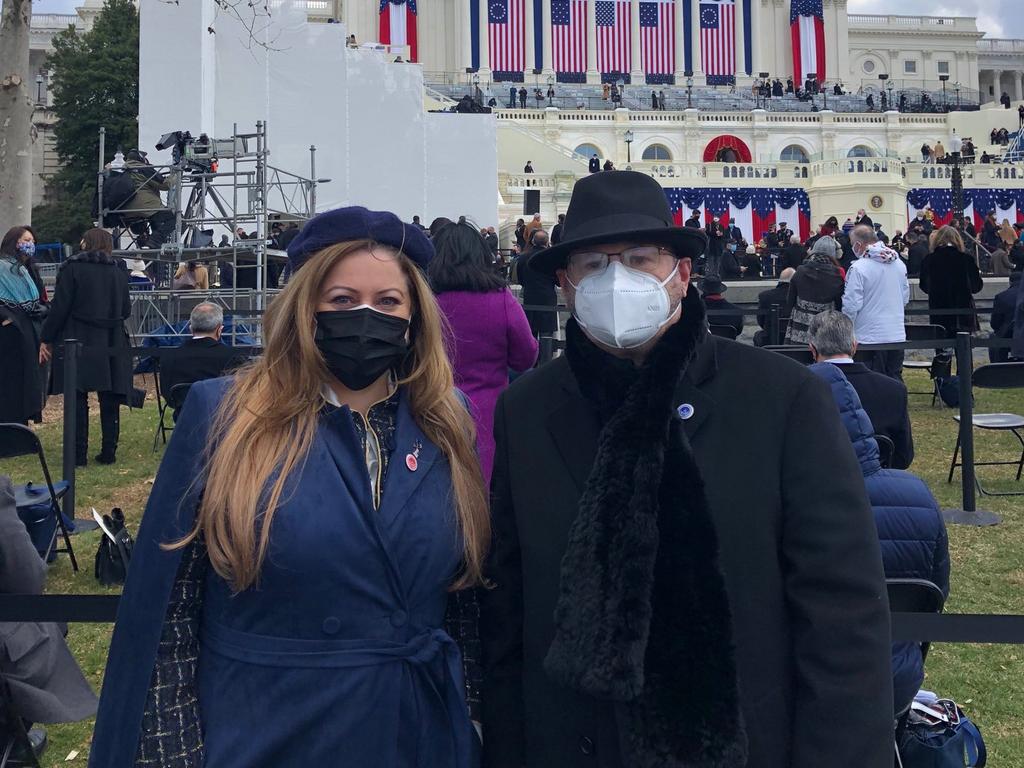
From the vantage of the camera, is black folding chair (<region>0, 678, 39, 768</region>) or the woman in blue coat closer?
the woman in blue coat

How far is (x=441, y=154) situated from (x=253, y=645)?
2781 centimetres

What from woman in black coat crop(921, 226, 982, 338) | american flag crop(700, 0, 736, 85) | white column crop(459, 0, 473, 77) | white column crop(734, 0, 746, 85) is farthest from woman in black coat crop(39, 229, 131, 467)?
white column crop(734, 0, 746, 85)

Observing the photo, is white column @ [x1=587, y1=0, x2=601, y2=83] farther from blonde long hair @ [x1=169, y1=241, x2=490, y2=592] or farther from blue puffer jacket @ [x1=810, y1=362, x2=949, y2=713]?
blonde long hair @ [x1=169, y1=241, x2=490, y2=592]

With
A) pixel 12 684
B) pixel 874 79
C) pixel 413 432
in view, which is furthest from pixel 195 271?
pixel 874 79

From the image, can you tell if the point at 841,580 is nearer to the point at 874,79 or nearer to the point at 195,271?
the point at 195,271

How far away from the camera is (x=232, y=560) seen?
7.31ft

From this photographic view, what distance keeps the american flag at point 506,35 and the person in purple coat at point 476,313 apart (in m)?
61.9

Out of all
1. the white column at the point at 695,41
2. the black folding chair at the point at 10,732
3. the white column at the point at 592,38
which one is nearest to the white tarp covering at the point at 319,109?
the black folding chair at the point at 10,732

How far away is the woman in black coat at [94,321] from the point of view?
30.6 feet

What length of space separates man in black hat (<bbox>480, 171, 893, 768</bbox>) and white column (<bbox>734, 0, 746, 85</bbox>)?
6870cm

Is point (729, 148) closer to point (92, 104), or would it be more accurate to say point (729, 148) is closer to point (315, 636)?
point (92, 104)

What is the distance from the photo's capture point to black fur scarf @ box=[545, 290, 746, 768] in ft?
6.84

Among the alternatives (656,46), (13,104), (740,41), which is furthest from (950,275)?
(740,41)

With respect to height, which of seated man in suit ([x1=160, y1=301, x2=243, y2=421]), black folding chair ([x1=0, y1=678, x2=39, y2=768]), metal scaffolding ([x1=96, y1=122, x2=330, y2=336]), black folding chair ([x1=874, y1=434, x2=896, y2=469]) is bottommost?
black folding chair ([x1=0, y1=678, x2=39, y2=768])
